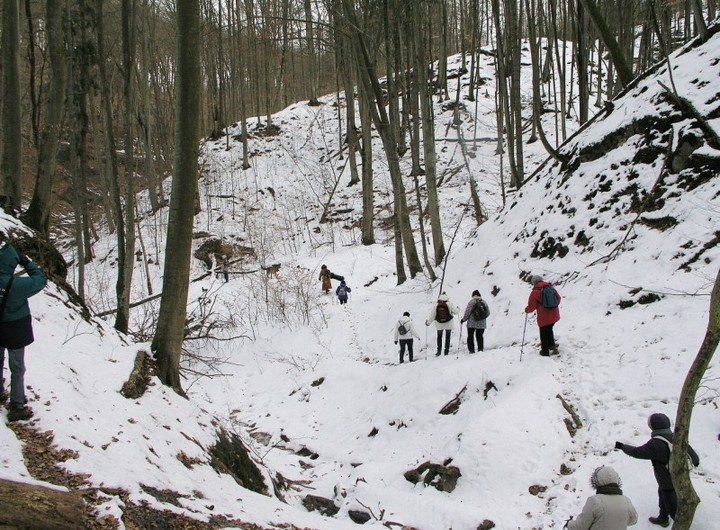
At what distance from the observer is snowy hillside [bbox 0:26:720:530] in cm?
437

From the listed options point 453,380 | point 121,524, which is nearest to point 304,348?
point 453,380

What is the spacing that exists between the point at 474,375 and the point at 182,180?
5124mm

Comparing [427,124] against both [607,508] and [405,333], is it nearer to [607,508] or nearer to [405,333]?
[405,333]

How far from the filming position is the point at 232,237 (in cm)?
2123

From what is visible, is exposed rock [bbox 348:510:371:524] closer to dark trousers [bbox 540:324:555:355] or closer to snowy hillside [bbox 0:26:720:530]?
snowy hillside [bbox 0:26:720:530]

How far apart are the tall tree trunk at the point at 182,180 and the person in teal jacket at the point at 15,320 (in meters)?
1.73

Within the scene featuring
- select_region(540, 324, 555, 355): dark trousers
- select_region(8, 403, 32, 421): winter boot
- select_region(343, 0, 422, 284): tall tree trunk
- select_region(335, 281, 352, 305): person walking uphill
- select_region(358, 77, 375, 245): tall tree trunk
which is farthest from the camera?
select_region(358, 77, 375, 245): tall tree trunk

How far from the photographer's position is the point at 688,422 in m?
3.23

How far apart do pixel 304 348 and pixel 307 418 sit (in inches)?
127

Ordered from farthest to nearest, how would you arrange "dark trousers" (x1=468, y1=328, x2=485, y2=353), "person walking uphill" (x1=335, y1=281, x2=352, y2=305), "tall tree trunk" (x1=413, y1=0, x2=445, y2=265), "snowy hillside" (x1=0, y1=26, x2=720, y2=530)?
"person walking uphill" (x1=335, y1=281, x2=352, y2=305) → "tall tree trunk" (x1=413, y1=0, x2=445, y2=265) → "dark trousers" (x1=468, y1=328, x2=485, y2=353) → "snowy hillside" (x1=0, y1=26, x2=720, y2=530)

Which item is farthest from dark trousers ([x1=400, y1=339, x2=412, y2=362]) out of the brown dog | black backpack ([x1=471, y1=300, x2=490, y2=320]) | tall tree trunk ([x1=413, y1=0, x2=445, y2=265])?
the brown dog

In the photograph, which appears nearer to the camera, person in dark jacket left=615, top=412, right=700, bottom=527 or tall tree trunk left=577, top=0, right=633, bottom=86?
person in dark jacket left=615, top=412, right=700, bottom=527

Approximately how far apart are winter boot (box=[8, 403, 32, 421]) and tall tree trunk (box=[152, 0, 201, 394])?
6.78ft

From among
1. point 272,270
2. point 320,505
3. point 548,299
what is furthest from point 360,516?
point 272,270
